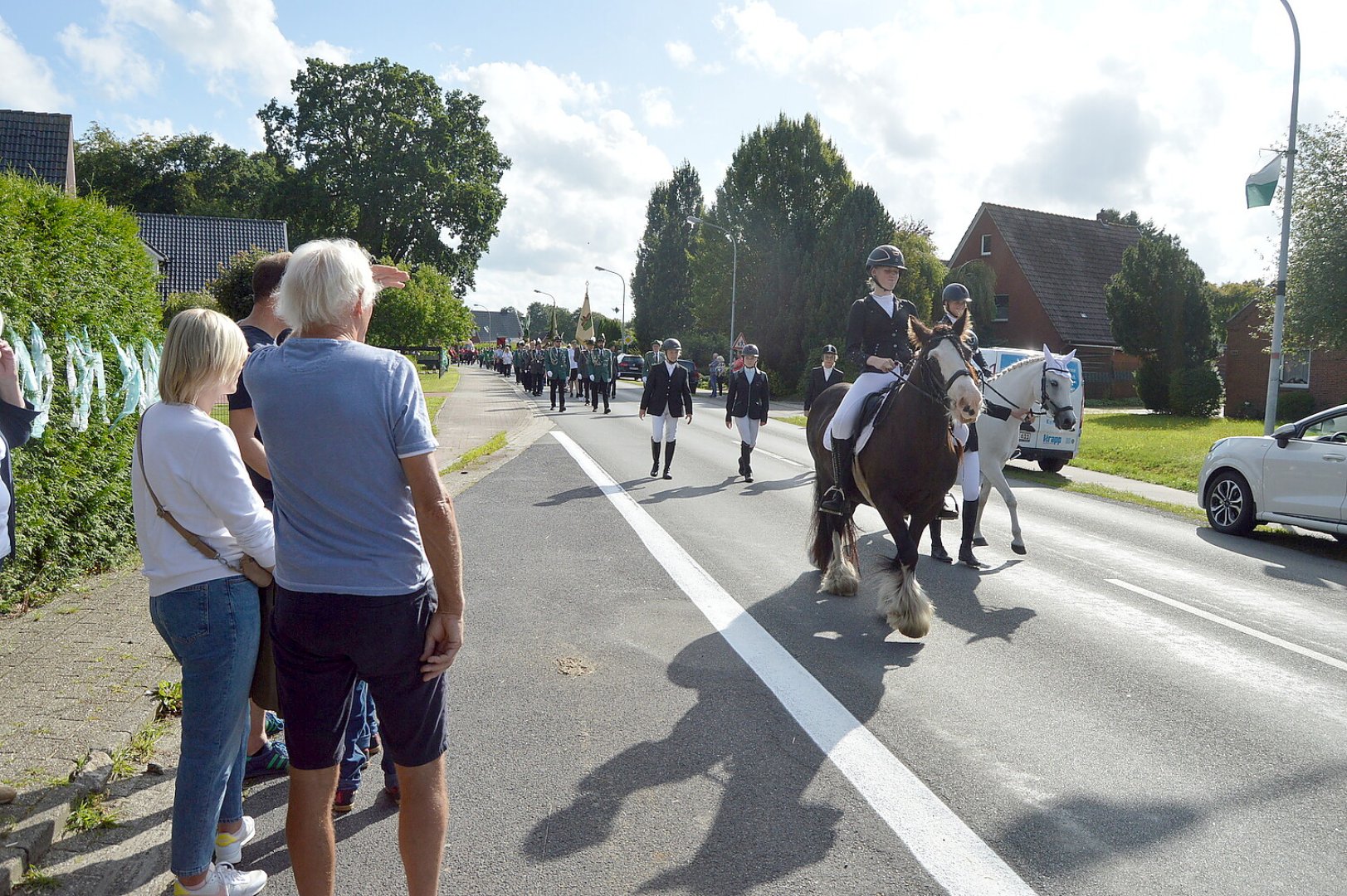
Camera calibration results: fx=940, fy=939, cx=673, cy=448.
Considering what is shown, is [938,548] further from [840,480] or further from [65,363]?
[65,363]

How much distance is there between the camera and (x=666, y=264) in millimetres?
82812

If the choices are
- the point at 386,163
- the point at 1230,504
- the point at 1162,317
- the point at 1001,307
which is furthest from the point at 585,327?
the point at 1230,504

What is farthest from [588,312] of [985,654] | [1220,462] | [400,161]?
[985,654]

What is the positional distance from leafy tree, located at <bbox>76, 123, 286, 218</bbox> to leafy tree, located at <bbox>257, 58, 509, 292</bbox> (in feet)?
57.9

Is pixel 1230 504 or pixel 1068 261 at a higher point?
pixel 1068 261

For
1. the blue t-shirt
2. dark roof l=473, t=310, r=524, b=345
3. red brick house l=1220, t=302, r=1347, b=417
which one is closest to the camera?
the blue t-shirt

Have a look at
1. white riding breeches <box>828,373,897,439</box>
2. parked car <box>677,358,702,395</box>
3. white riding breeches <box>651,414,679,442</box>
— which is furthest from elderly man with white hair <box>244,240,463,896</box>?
parked car <box>677,358,702,395</box>

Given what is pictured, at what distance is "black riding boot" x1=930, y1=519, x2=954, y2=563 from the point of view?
28.1ft

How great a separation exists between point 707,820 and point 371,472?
6.48 feet

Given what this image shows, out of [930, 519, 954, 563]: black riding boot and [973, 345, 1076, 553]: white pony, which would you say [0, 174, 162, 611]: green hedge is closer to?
[930, 519, 954, 563]: black riding boot

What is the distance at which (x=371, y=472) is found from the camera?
252 centimetres

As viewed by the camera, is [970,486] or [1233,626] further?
[970,486]

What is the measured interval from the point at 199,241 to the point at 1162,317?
44.0 m

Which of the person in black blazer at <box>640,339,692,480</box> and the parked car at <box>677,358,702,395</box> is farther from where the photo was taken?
the parked car at <box>677,358,702,395</box>
